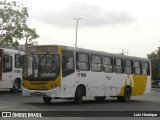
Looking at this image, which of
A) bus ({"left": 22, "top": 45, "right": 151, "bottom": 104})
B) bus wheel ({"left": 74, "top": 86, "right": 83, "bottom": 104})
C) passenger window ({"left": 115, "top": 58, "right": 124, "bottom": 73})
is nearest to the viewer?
bus ({"left": 22, "top": 45, "right": 151, "bottom": 104})

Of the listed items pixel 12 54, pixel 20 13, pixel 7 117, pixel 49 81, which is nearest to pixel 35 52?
pixel 49 81

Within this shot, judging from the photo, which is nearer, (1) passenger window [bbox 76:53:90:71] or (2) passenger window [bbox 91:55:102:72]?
(1) passenger window [bbox 76:53:90:71]

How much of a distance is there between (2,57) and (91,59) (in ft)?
27.3

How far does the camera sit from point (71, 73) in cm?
2150

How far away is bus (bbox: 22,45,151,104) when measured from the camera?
68.1 feet

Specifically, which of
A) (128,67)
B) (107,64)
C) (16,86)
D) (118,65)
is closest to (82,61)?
(107,64)

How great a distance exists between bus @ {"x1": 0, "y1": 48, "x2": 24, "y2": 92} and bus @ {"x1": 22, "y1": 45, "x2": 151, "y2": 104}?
7.23 meters

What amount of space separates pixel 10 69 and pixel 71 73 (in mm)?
10111

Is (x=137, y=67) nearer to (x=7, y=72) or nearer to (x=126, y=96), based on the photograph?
(x=126, y=96)

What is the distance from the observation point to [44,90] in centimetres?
2062

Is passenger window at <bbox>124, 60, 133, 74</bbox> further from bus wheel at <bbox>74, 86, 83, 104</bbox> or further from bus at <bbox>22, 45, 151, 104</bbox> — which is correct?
bus wheel at <bbox>74, 86, 83, 104</bbox>

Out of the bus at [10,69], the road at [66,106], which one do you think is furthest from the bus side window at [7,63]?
the road at [66,106]

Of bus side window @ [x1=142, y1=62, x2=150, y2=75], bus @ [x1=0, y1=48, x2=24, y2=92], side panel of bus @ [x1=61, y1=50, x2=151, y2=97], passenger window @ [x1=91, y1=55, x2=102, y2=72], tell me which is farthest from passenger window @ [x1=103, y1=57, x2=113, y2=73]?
bus @ [x1=0, y1=48, x2=24, y2=92]

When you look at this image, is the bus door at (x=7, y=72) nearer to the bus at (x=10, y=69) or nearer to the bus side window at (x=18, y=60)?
the bus at (x=10, y=69)
